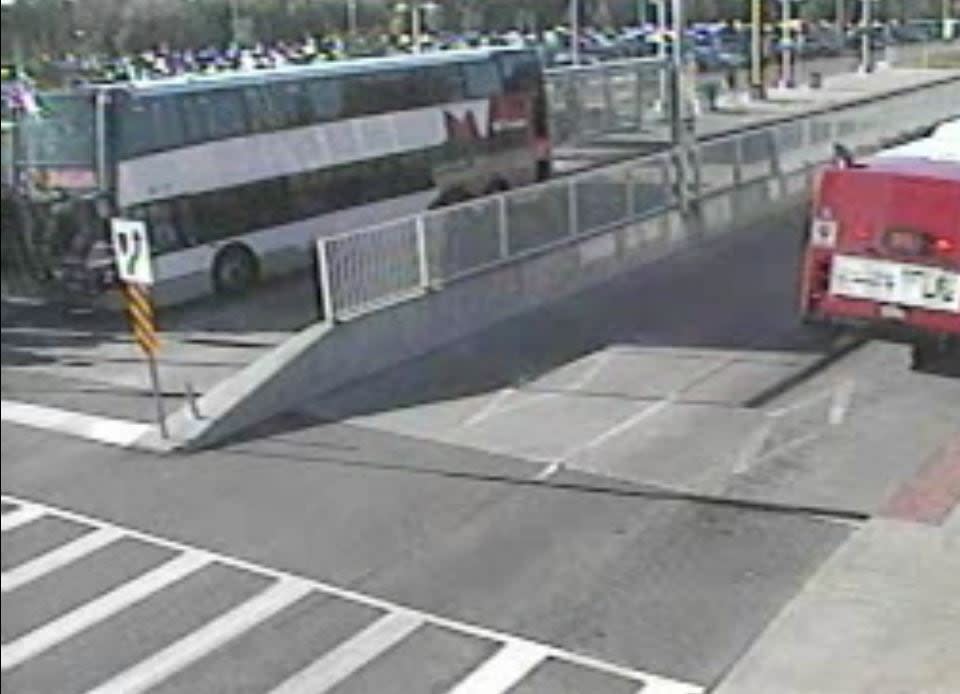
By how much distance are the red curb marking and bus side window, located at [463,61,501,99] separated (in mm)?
13070

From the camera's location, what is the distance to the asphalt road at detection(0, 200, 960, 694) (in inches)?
261

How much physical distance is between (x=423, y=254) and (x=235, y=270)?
4.92 meters

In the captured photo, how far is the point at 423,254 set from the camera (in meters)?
13.0

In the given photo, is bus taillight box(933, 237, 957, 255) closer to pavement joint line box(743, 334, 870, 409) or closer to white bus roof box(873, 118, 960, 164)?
white bus roof box(873, 118, 960, 164)

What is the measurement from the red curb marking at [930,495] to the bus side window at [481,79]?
1307cm

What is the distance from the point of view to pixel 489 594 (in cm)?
728

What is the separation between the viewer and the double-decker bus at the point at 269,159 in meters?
14.8

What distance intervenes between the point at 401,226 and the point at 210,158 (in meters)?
4.71

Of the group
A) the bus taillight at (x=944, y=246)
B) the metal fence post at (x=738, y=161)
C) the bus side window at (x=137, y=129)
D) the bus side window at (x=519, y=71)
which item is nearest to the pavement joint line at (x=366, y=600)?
the bus taillight at (x=944, y=246)

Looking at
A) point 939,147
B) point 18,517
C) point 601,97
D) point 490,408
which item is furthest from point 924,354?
point 601,97

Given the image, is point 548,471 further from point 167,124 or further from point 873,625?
point 167,124

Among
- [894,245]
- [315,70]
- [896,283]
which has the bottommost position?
[896,283]

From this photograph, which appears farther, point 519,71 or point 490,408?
point 519,71

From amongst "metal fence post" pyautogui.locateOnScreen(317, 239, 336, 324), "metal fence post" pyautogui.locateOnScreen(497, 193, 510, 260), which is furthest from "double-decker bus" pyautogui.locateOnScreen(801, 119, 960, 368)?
"metal fence post" pyautogui.locateOnScreen(497, 193, 510, 260)
